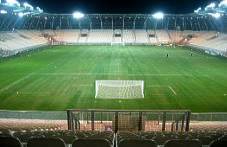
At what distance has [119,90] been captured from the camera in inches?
1128

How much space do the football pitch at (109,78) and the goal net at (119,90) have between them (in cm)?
57

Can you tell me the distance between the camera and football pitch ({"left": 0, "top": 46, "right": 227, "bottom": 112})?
25.4 meters

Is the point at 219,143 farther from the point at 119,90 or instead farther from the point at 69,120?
the point at 119,90

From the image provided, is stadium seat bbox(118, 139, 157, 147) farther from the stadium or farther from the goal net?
the goal net

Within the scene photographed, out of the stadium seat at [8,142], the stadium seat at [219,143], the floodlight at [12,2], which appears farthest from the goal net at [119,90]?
the floodlight at [12,2]

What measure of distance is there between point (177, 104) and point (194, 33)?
78021 millimetres

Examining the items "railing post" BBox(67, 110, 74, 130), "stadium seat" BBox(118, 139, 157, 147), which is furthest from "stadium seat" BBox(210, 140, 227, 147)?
"railing post" BBox(67, 110, 74, 130)

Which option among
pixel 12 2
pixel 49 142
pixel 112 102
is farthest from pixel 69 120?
pixel 12 2

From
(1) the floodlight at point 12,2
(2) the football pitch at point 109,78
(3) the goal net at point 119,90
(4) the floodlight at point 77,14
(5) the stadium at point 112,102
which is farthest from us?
(4) the floodlight at point 77,14

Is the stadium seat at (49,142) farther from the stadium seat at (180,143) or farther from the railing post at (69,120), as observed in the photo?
the railing post at (69,120)

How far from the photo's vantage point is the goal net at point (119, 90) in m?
27.4

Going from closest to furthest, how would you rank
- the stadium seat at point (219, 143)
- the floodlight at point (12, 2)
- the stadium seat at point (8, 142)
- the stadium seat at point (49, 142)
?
the stadium seat at point (49, 142) < the stadium seat at point (8, 142) < the stadium seat at point (219, 143) < the floodlight at point (12, 2)

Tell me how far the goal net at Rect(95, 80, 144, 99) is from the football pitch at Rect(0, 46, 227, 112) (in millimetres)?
566

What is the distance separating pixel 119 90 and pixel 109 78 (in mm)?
7283
